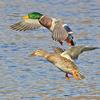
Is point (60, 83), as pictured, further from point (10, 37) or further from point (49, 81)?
point (10, 37)

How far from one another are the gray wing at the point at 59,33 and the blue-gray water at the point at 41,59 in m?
1.02

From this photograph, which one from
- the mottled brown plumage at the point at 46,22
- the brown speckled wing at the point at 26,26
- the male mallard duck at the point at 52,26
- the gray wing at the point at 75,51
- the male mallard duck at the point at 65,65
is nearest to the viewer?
Result: the gray wing at the point at 75,51

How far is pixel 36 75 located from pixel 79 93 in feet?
4.64

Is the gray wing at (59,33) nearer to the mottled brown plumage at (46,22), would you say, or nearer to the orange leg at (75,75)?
the mottled brown plumage at (46,22)

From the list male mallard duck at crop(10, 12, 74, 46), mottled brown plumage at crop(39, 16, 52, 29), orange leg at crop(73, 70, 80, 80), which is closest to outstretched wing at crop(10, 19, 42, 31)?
male mallard duck at crop(10, 12, 74, 46)

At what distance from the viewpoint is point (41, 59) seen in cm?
1389

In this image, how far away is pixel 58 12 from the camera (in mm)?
19047

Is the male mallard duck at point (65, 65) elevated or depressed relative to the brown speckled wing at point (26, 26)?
depressed

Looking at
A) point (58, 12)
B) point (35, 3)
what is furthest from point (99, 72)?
point (35, 3)

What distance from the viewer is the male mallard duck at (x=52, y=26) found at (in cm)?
1063

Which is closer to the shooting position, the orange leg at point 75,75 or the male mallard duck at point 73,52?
the male mallard duck at point 73,52

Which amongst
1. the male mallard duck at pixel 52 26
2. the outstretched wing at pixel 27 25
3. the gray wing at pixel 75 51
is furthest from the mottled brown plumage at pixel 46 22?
the gray wing at pixel 75 51

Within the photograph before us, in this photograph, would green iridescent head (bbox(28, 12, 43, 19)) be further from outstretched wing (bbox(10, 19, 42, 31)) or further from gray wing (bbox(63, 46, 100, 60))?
gray wing (bbox(63, 46, 100, 60))

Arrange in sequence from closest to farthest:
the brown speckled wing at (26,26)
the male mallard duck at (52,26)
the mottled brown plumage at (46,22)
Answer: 1. the male mallard duck at (52,26)
2. the mottled brown plumage at (46,22)
3. the brown speckled wing at (26,26)
